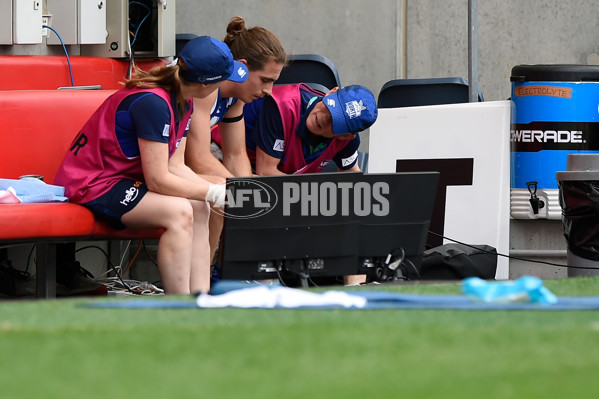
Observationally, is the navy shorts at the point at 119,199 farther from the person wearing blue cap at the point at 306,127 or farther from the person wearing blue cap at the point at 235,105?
the person wearing blue cap at the point at 306,127

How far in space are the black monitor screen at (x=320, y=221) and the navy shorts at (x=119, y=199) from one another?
0.39 meters

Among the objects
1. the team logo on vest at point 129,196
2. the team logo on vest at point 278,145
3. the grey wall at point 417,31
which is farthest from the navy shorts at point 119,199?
the grey wall at point 417,31

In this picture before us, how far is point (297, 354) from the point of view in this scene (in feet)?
6.62

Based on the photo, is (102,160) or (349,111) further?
(349,111)

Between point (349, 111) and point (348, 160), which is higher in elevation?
point (349, 111)

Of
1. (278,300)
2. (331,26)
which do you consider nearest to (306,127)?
(278,300)

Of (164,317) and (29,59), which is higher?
(29,59)

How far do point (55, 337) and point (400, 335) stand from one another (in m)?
0.70

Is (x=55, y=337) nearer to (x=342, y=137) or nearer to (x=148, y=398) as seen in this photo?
(x=148, y=398)

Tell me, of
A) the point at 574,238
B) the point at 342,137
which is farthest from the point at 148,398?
the point at 574,238

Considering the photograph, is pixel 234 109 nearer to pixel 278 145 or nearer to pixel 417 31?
pixel 278 145

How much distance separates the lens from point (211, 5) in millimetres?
6922

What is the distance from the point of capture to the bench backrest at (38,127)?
4359 mm

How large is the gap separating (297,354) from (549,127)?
344 centimetres
